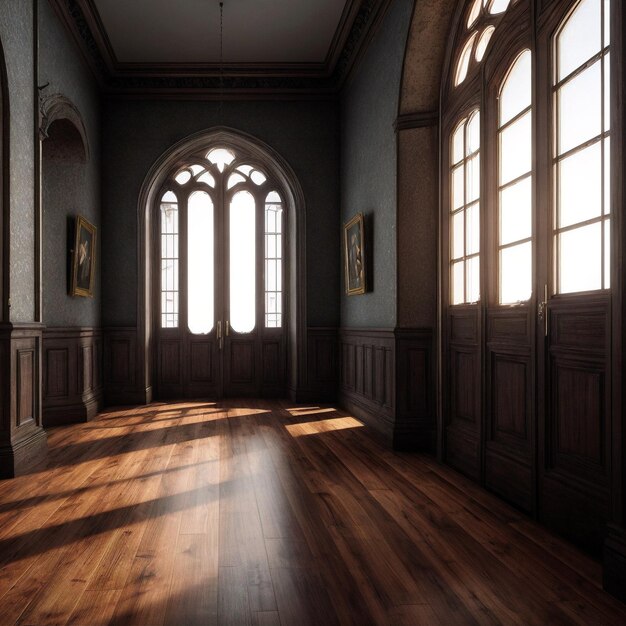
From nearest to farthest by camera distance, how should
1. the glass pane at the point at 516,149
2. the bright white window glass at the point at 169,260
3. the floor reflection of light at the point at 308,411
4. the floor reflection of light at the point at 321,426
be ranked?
the glass pane at the point at 516,149 → the floor reflection of light at the point at 321,426 → the floor reflection of light at the point at 308,411 → the bright white window glass at the point at 169,260

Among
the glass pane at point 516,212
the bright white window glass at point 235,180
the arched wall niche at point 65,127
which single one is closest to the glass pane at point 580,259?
the glass pane at point 516,212

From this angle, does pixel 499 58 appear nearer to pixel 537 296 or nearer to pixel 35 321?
pixel 537 296

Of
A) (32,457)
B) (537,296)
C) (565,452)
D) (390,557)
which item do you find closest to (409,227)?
(537,296)

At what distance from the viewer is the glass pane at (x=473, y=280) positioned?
4.54 m

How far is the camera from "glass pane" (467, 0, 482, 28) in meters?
4.57

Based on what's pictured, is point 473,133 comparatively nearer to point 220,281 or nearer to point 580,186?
point 580,186

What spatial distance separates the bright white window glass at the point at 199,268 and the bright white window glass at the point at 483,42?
518 centimetres

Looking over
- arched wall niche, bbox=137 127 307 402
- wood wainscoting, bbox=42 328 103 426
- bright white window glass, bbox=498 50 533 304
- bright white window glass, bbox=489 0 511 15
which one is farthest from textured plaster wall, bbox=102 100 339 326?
bright white window glass, bbox=498 50 533 304

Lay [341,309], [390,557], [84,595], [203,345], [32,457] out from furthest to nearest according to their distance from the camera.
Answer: [203,345], [341,309], [32,457], [390,557], [84,595]

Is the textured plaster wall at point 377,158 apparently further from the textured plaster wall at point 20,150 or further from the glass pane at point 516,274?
the textured plaster wall at point 20,150

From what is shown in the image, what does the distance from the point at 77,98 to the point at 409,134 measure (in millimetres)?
3926

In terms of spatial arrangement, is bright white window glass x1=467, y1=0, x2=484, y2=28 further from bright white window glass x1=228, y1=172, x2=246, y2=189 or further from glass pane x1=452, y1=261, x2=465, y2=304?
bright white window glass x1=228, y1=172, x2=246, y2=189

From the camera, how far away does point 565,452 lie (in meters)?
3.22

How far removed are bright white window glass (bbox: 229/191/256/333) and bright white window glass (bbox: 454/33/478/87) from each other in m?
4.53
